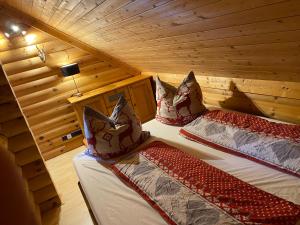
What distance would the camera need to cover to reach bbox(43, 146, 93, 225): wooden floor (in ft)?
7.38

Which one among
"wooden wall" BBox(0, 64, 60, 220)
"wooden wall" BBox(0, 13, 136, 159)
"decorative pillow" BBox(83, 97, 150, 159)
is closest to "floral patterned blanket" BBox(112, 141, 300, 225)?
"decorative pillow" BBox(83, 97, 150, 159)

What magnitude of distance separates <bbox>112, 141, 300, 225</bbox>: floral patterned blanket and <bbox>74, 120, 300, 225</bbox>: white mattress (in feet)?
0.21

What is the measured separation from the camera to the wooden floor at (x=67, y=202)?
225cm

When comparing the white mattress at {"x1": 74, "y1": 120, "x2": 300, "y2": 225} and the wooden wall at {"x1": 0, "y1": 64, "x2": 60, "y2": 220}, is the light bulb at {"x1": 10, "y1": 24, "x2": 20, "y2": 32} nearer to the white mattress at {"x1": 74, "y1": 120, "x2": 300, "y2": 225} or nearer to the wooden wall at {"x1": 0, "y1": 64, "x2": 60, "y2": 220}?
the wooden wall at {"x1": 0, "y1": 64, "x2": 60, "y2": 220}

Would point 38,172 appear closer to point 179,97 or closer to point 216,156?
point 179,97

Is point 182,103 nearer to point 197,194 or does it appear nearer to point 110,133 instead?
point 110,133

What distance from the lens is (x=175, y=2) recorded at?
1.39 m

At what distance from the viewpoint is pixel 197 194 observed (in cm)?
128

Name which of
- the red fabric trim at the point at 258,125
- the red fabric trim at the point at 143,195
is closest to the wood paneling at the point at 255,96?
the red fabric trim at the point at 258,125

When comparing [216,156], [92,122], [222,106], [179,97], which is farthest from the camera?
[222,106]

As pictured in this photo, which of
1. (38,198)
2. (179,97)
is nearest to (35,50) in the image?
(38,198)

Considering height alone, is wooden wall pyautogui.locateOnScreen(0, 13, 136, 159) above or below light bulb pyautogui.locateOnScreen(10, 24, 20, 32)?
below

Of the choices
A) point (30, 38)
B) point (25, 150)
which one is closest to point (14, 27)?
point (30, 38)

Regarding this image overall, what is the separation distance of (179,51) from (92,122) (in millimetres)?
1105
